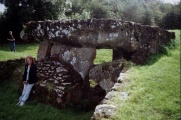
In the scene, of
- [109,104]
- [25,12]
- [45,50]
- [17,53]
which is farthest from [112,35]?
[25,12]

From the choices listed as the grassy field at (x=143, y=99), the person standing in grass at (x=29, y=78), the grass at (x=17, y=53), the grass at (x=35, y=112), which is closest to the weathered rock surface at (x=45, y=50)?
the grassy field at (x=143, y=99)

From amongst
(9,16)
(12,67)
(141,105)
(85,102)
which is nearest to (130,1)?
(9,16)

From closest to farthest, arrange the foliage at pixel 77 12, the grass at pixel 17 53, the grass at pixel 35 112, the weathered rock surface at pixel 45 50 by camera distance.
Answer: the grass at pixel 35 112
the weathered rock surface at pixel 45 50
the grass at pixel 17 53
the foliage at pixel 77 12

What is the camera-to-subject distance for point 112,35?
10.4 m

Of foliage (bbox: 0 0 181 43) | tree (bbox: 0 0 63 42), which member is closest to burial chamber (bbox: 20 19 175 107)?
foliage (bbox: 0 0 181 43)

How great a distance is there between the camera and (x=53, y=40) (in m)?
11.6

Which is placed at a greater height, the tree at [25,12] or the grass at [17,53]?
the tree at [25,12]

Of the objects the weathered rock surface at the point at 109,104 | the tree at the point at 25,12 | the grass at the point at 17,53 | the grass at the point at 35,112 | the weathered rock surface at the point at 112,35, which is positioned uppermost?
the tree at the point at 25,12

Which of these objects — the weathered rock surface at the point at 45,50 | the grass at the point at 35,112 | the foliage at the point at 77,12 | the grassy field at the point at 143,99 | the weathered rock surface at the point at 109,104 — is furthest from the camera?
the foliage at the point at 77,12

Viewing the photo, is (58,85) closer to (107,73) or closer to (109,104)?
(107,73)

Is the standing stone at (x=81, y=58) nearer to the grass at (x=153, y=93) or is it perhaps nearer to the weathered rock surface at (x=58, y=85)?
the weathered rock surface at (x=58, y=85)

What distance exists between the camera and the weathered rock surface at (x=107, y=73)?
32.1 ft

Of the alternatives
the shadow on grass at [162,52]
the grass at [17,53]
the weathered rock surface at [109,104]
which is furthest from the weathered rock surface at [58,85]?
the grass at [17,53]

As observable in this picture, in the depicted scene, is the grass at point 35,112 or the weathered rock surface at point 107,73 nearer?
the grass at point 35,112
